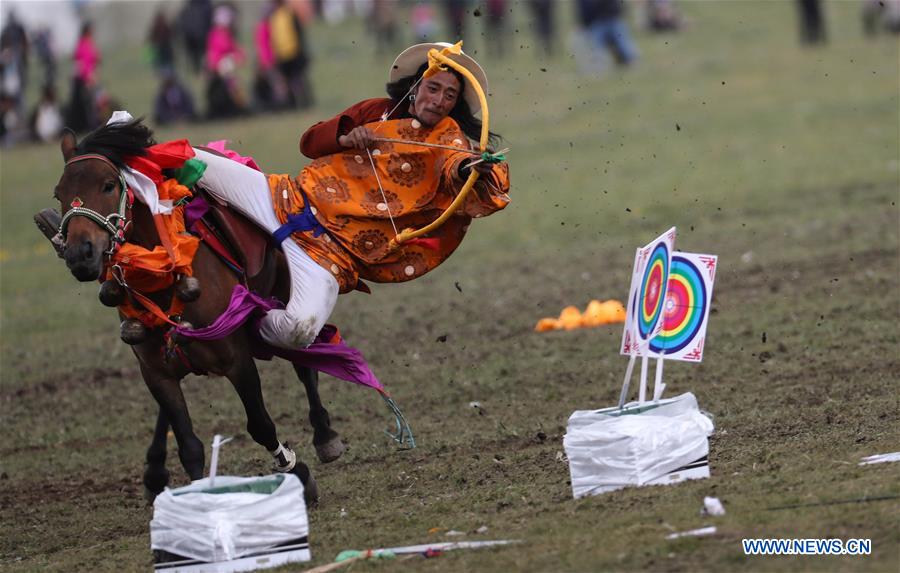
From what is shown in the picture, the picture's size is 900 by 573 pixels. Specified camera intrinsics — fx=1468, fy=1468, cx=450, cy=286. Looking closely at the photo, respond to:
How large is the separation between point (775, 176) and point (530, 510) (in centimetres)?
1284

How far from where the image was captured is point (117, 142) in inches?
267

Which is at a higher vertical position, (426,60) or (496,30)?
(496,30)

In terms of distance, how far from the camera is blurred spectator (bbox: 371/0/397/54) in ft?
102

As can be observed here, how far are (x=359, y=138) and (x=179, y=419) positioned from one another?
1673 mm

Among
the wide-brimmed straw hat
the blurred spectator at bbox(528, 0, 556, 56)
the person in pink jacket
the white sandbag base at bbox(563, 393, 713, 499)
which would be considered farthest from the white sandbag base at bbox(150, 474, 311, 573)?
the blurred spectator at bbox(528, 0, 556, 56)

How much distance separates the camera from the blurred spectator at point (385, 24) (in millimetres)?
31188

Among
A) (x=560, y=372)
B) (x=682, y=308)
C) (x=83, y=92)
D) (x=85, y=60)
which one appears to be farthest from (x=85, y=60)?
(x=682, y=308)

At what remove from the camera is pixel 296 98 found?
1054 inches

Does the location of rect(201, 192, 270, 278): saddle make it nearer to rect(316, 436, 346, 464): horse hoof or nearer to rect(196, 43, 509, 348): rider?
rect(196, 43, 509, 348): rider

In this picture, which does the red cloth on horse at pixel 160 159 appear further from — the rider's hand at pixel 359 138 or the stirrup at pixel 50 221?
the rider's hand at pixel 359 138

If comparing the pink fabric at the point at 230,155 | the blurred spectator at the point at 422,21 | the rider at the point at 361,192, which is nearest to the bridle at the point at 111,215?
the rider at the point at 361,192

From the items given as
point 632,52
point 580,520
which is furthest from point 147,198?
point 632,52

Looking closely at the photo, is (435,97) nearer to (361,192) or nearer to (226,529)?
(361,192)

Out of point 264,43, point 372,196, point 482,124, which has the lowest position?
point 372,196
